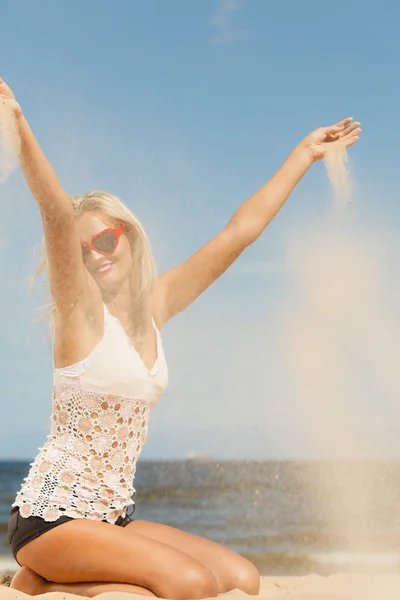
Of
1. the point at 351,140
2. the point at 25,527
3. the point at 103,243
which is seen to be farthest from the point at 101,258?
the point at 351,140

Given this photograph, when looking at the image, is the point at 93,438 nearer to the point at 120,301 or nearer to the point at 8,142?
the point at 120,301

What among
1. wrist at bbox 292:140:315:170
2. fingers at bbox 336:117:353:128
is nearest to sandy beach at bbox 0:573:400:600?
wrist at bbox 292:140:315:170

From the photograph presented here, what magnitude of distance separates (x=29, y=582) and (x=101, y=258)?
1.44 meters

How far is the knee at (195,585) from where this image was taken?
3.07 metres

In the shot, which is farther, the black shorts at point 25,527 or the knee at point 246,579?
the knee at point 246,579

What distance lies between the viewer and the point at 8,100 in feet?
9.68

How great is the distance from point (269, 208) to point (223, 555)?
1687 mm

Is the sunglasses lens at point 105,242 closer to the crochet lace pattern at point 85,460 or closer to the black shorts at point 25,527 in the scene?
the crochet lace pattern at point 85,460

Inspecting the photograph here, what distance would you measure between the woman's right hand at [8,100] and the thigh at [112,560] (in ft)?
5.29

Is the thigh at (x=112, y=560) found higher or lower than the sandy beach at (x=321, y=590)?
higher

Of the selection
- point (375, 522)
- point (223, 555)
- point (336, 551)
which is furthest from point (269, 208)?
point (375, 522)

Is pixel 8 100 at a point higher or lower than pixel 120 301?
higher

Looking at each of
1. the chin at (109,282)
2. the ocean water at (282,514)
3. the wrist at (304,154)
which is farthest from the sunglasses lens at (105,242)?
the ocean water at (282,514)

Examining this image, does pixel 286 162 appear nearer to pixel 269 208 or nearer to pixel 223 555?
pixel 269 208
